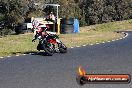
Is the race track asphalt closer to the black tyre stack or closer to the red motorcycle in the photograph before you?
the red motorcycle

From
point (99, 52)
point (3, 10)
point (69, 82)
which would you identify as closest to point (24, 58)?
point (99, 52)

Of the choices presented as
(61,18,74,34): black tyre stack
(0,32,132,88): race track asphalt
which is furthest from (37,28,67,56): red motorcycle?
(61,18,74,34): black tyre stack

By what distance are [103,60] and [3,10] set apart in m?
42.9

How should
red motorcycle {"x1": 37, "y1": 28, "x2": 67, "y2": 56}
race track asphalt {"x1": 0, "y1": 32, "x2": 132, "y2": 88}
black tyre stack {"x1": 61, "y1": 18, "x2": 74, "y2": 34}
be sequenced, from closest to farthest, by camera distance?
race track asphalt {"x1": 0, "y1": 32, "x2": 132, "y2": 88} → red motorcycle {"x1": 37, "y1": 28, "x2": 67, "y2": 56} → black tyre stack {"x1": 61, "y1": 18, "x2": 74, "y2": 34}

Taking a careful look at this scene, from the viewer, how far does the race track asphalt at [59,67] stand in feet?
33.3

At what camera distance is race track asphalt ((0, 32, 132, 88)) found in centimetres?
1016

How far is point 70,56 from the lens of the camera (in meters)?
16.0

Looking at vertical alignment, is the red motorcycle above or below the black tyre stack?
above

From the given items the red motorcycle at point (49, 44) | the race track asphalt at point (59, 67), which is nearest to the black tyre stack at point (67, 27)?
the race track asphalt at point (59, 67)

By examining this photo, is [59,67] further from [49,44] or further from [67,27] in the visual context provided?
[67,27]

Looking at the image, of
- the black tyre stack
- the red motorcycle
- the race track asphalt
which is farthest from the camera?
the black tyre stack

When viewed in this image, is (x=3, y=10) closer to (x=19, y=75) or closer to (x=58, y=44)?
(x=58, y=44)

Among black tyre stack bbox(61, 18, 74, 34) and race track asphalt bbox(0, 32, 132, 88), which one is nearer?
race track asphalt bbox(0, 32, 132, 88)

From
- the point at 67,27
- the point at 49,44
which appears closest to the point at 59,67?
the point at 49,44
